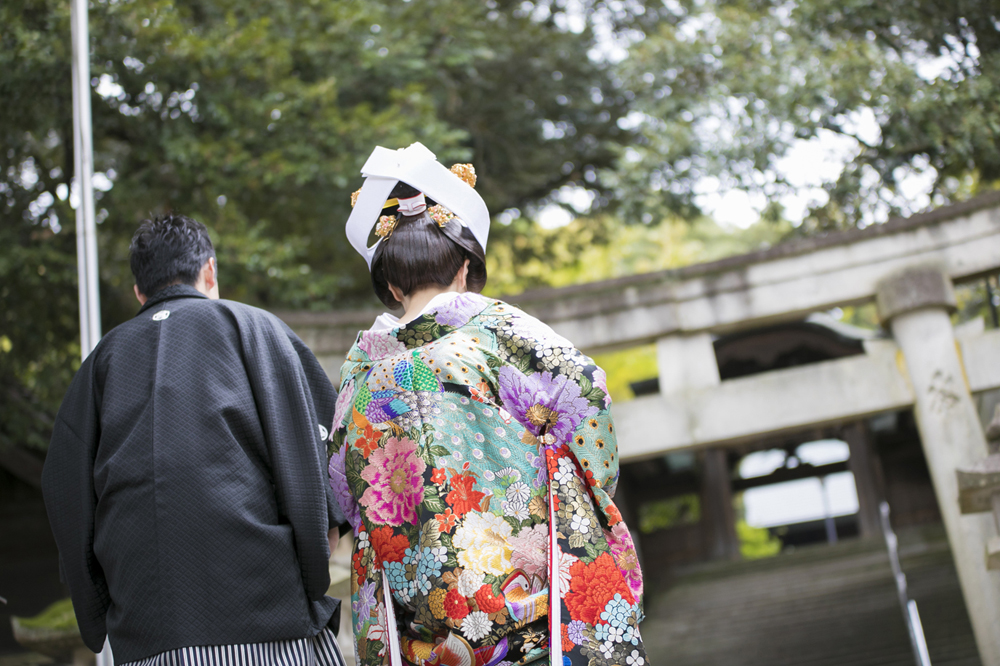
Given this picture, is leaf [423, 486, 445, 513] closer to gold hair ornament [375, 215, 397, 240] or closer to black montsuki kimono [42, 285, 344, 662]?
black montsuki kimono [42, 285, 344, 662]

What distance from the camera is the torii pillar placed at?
6426 mm

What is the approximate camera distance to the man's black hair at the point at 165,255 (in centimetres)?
229

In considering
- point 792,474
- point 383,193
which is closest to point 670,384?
point 383,193

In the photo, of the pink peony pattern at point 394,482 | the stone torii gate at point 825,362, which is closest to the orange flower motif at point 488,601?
the pink peony pattern at point 394,482

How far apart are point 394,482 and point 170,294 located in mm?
798

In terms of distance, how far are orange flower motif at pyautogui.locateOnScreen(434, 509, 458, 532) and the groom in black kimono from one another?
332 millimetres

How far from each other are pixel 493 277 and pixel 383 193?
30.2 ft

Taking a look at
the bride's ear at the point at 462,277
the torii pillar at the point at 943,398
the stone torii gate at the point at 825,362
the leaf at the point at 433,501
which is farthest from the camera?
the stone torii gate at the point at 825,362

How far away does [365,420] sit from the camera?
6.58 feet

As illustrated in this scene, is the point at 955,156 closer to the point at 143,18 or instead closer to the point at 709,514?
the point at 143,18

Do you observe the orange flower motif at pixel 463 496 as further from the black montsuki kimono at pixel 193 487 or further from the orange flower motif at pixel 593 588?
the black montsuki kimono at pixel 193 487

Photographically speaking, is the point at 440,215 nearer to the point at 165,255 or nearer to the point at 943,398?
the point at 165,255

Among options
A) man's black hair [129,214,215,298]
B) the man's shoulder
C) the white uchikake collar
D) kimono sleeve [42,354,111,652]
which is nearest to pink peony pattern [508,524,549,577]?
the white uchikake collar

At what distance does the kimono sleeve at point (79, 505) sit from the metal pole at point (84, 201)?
6.47 ft
